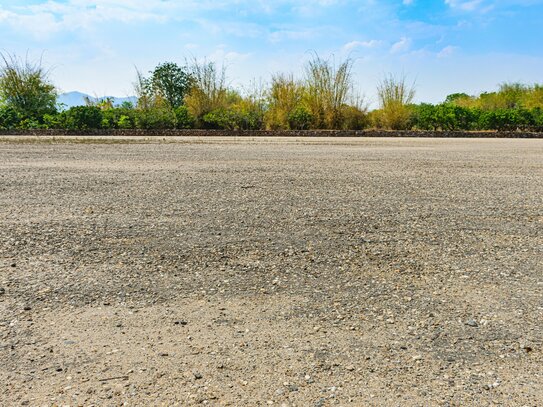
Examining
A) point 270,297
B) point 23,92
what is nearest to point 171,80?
point 23,92

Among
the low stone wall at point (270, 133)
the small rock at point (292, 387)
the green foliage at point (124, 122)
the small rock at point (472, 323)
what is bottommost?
the small rock at point (292, 387)

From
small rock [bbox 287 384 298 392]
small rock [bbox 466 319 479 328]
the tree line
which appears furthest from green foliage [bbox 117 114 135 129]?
small rock [bbox 287 384 298 392]

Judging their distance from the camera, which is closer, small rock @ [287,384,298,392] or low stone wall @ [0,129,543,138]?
small rock @ [287,384,298,392]

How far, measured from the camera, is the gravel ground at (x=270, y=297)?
228 centimetres

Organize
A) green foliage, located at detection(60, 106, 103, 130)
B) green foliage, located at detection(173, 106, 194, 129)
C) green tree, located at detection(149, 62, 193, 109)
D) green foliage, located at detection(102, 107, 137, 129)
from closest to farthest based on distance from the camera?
green foliage, located at detection(60, 106, 103, 130)
green foliage, located at detection(102, 107, 137, 129)
green foliage, located at detection(173, 106, 194, 129)
green tree, located at detection(149, 62, 193, 109)

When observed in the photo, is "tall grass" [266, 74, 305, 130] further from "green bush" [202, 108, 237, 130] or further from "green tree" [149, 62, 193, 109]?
"green tree" [149, 62, 193, 109]

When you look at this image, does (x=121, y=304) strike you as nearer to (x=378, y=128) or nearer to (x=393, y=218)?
(x=393, y=218)

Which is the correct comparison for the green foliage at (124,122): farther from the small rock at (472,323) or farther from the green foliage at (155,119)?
the small rock at (472,323)

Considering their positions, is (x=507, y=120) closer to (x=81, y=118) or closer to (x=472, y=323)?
(x=81, y=118)

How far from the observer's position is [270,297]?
10.8ft

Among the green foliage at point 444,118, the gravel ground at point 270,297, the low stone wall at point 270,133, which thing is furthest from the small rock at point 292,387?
the green foliage at point 444,118

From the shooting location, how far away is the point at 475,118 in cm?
2252

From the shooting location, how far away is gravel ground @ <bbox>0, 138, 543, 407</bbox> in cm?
228

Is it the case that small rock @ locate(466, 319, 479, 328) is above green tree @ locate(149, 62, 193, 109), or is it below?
below
